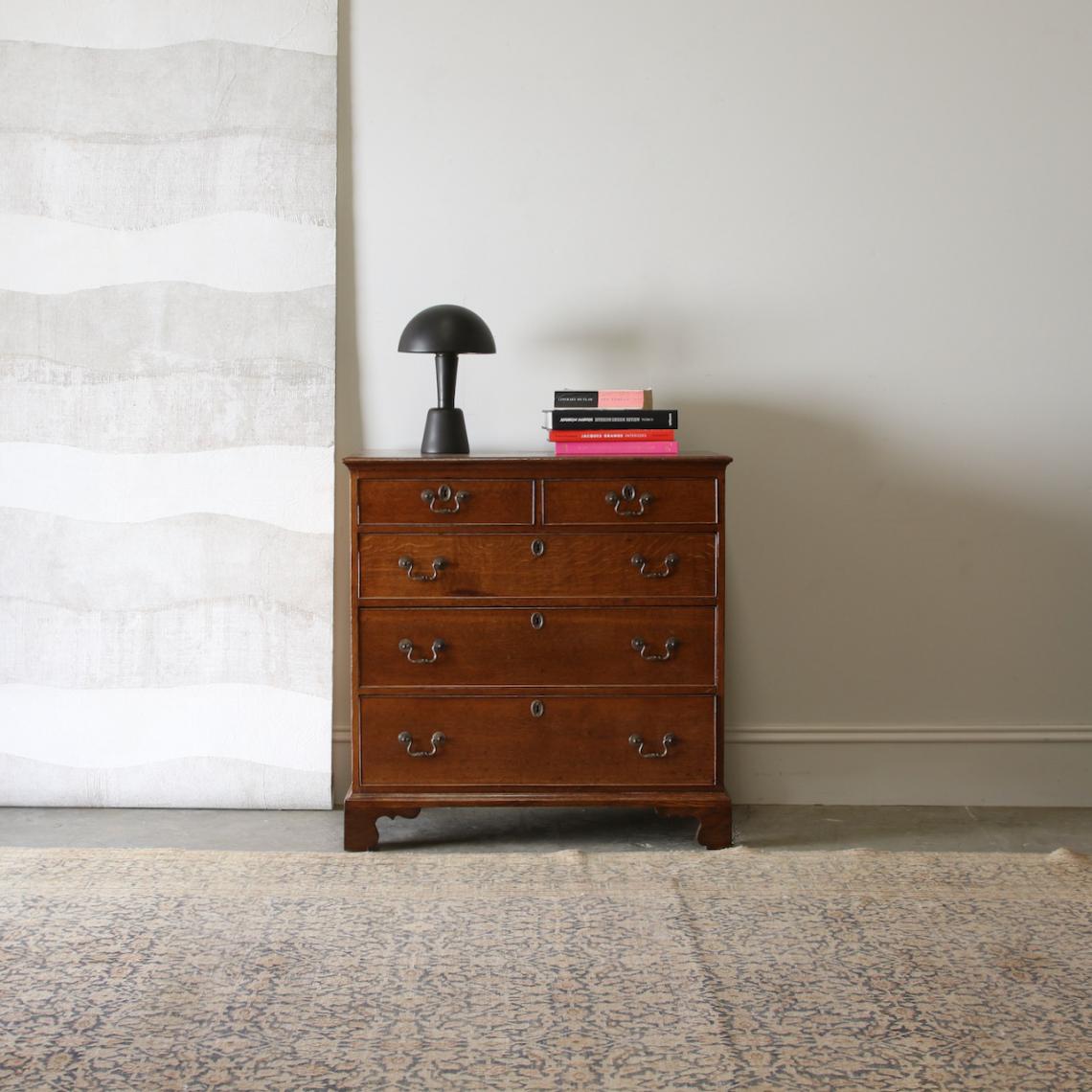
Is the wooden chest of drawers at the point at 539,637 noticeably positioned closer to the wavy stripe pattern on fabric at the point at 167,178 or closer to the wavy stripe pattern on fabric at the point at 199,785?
the wavy stripe pattern on fabric at the point at 199,785

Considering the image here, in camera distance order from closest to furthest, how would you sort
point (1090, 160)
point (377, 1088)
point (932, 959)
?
point (377, 1088), point (932, 959), point (1090, 160)

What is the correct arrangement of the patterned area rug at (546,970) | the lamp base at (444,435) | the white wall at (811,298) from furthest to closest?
the white wall at (811,298), the lamp base at (444,435), the patterned area rug at (546,970)

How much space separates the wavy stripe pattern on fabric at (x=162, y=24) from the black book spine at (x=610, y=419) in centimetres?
117

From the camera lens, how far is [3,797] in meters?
3.12

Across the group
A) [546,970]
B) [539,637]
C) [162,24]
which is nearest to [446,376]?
[539,637]

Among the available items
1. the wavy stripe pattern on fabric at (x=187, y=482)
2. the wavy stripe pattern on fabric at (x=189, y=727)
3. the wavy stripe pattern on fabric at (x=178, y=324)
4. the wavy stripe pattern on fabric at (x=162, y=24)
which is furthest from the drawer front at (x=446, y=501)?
the wavy stripe pattern on fabric at (x=162, y=24)

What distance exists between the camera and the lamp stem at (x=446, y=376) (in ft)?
9.28

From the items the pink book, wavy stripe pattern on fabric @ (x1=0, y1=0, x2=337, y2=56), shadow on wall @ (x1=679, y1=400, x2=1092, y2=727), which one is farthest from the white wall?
the pink book

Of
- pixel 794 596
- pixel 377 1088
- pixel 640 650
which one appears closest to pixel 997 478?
pixel 794 596

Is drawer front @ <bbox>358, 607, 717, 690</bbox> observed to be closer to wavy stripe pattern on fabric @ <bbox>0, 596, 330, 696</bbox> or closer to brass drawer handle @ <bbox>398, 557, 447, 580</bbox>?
brass drawer handle @ <bbox>398, 557, 447, 580</bbox>

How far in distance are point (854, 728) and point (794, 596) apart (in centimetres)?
38

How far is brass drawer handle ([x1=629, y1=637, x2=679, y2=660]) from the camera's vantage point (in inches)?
106

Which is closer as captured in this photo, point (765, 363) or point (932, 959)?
point (932, 959)

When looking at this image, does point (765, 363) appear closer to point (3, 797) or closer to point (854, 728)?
point (854, 728)
